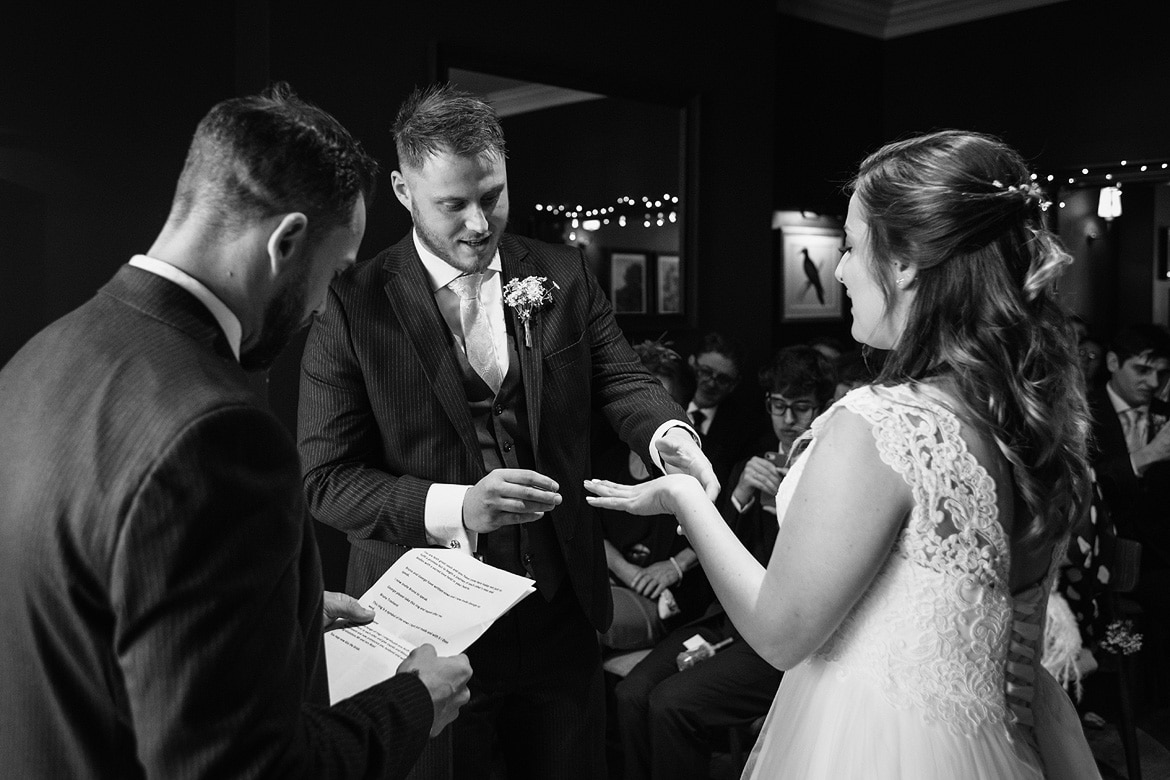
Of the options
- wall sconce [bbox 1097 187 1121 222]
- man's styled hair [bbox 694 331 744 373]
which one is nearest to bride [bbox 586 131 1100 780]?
man's styled hair [bbox 694 331 744 373]

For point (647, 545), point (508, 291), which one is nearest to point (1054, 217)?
point (647, 545)

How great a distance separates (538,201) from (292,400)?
5.13ft

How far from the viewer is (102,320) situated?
1059mm

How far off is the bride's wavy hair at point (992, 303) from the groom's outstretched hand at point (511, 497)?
26.2 inches

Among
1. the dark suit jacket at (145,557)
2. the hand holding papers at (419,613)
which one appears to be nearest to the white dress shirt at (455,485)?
the hand holding papers at (419,613)

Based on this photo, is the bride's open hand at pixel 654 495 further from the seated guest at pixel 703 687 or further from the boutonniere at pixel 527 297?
the seated guest at pixel 703 687

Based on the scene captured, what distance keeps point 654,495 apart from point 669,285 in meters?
3.86

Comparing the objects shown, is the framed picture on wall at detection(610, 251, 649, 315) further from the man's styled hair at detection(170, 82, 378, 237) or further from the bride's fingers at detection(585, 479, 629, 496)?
the man's styled hair at detection(170, 82, 378, 237)

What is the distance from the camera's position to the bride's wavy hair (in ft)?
5.14

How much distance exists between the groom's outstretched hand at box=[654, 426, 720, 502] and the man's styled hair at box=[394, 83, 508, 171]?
2.29 feet

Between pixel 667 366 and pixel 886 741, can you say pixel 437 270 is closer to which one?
pixel 886 741

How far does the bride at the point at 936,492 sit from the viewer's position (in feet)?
5.02

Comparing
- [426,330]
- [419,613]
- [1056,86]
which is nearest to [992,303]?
[419,613]

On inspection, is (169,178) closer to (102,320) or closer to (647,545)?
(647,545)
